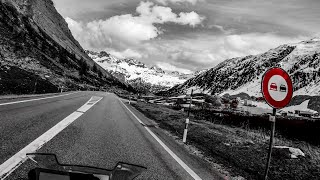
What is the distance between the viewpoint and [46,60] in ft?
318

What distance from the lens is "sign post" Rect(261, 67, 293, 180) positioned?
6047 millimetres

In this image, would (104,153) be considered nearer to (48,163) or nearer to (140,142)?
(140,142)

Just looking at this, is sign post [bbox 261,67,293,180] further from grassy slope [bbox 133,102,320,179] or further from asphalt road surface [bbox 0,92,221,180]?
asphalt road surface [bbox 0,92,221,180]

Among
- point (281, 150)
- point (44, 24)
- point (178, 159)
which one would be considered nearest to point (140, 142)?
point (178, 159)

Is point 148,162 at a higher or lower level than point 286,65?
lower

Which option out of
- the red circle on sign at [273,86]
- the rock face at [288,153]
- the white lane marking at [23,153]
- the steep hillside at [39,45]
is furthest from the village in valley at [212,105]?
the red circle on sign at [273,86]

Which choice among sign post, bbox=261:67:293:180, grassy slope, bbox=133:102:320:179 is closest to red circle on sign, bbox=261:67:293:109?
sign post, bbox=261:67:293:180

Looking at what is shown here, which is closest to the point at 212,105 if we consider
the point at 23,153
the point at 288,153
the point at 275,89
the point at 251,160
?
the point at 288,153

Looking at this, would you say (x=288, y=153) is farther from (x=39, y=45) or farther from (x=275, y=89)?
(x=39, y=45)

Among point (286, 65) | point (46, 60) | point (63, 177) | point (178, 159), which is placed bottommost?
point (178, 159)

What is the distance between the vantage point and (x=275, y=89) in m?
6.20

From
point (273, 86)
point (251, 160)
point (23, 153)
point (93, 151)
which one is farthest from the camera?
point (251, 160)

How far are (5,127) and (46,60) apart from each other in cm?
9484

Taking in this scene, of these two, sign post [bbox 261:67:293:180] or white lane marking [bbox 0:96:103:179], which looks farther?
sign post [bbox 261:67:293:180]
